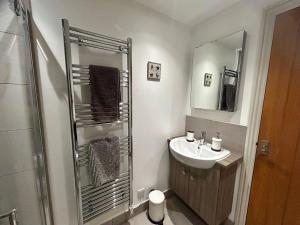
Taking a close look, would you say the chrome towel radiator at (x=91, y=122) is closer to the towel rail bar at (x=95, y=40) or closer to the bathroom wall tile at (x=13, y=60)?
the towel rail bar at (x=95, y=40)

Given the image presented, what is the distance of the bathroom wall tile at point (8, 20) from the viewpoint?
0.85m

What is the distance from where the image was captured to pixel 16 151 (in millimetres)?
964

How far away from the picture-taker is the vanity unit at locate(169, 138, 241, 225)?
1.21 metres

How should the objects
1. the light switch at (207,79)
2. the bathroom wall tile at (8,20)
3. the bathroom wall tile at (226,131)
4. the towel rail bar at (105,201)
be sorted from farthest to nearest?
1. the light switch at (207,79)
2. the bathroom wall tile at (226,131)
3. the towel rail bar at (105,201)
4. the bathroom wall tile at (8,20)

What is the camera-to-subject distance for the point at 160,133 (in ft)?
5.56

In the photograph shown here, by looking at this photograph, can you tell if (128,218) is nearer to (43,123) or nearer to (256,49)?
(43,123)

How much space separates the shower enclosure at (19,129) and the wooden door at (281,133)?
1816 millimetres

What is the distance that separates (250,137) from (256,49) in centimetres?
77

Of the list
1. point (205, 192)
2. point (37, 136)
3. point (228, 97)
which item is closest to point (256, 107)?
point (228, 97)

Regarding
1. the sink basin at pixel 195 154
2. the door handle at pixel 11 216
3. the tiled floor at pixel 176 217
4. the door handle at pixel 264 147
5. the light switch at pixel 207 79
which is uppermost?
the light switch at pixel 207 79

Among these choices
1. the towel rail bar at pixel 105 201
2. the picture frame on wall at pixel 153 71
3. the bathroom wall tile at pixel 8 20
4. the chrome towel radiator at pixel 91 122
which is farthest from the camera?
the picture frame on wall at pixel 153 71

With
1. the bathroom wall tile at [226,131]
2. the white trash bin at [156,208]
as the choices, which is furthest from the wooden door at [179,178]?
the bathroom wall tile at [226,131]

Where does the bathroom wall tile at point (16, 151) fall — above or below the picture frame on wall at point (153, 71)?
below

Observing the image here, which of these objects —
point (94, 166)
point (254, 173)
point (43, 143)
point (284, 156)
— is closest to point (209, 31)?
point (284, 156)
